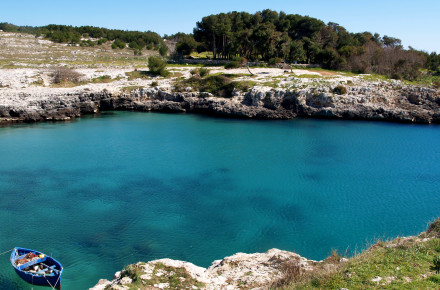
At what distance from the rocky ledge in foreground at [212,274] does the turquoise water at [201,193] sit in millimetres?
4297

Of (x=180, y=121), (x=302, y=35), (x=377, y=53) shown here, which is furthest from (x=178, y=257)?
(x=302, y=35)

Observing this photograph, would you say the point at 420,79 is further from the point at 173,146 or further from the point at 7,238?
the point at 7,238

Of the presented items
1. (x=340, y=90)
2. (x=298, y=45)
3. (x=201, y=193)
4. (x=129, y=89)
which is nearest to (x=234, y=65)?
(x=298, y=45)

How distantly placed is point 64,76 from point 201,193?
4891cm

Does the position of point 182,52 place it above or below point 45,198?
above

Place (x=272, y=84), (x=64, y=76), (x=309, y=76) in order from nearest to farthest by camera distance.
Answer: (x=272, y=84) → (x=64, y=76) → (x=309, y=76)

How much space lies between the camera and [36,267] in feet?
55.3

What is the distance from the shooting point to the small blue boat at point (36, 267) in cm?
1599

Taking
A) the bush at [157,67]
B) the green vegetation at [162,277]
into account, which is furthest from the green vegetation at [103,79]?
the green vegetation at [162,277]

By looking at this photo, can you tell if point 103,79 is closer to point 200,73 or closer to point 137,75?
point 137,75

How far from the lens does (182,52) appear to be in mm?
90000

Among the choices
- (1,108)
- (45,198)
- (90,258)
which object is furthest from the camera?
(1,108)

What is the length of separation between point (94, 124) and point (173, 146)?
17583mm

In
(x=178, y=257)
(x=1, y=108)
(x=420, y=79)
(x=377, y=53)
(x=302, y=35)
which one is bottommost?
(x=178, y=257)
